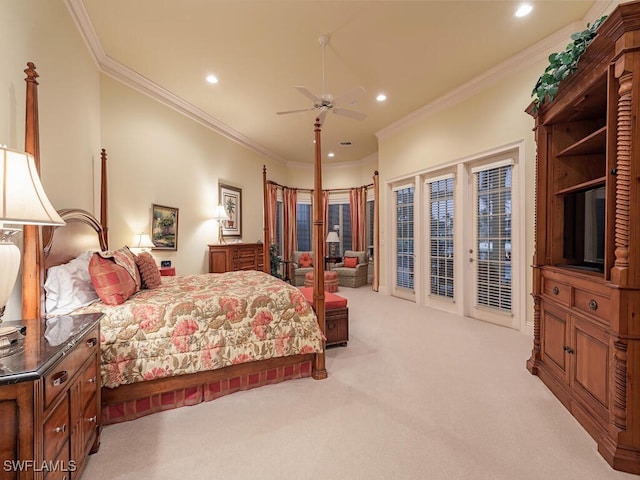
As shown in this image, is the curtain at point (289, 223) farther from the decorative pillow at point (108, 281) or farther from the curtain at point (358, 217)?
the decorative pillow at point (108, 281)

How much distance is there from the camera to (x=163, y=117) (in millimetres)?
4191

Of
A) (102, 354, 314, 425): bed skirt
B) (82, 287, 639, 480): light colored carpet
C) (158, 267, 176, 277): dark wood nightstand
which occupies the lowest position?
(82, 287, 639, 480): light colored carpet

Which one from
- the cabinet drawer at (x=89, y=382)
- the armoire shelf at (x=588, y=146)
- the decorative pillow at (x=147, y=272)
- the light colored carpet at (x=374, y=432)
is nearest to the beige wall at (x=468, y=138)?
the armoire shelf at (x=588, y=146)

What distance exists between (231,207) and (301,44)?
3394 millimetres

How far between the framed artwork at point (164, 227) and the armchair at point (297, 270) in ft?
10.3

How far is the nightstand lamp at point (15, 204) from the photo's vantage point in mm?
1045

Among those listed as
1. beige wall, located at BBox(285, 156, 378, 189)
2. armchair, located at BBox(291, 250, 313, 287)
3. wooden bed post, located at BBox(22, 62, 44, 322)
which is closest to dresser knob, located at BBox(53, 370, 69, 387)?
wooden bed post, located at BBox(22, 62, 44, 322)

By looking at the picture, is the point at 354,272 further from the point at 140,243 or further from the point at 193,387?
the point at 193,387

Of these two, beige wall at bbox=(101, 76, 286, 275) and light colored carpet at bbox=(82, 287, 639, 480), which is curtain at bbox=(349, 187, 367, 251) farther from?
light colored carpet at bbox=(82, 287, 639, 480)

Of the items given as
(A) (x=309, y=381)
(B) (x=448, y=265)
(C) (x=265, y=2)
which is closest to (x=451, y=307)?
(B) (x=448, y=265)

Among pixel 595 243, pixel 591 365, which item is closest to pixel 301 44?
pixel 595 243

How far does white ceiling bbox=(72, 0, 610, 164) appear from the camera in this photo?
264 centimetres

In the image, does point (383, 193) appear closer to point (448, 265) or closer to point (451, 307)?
point (448, 265)

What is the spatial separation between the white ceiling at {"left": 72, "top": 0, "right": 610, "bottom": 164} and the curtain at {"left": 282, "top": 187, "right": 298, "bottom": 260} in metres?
3.20
